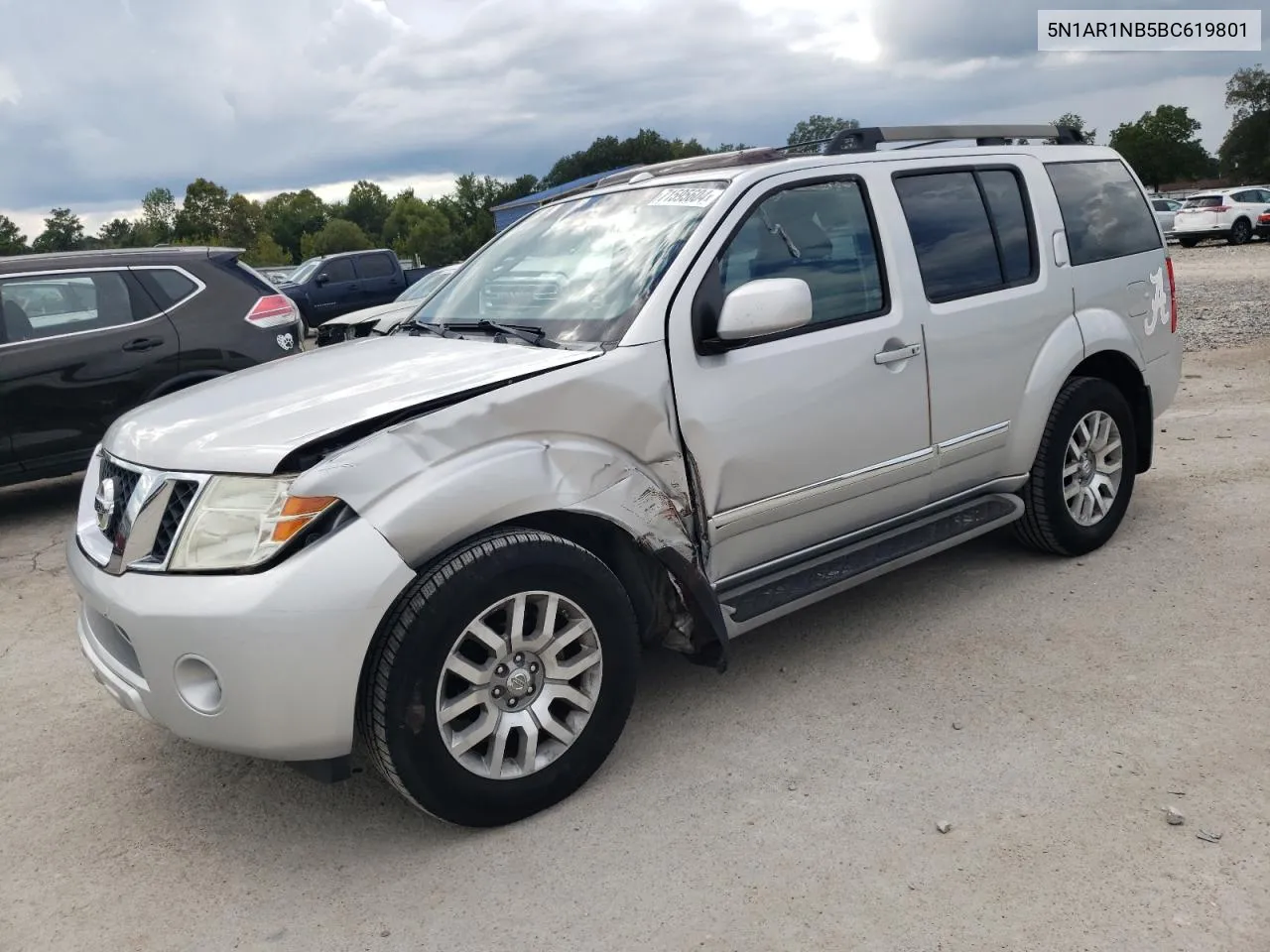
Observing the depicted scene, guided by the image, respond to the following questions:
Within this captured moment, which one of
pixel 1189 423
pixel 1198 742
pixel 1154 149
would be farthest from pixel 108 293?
pixel 1154 149

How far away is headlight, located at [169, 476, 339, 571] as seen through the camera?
9.02ft

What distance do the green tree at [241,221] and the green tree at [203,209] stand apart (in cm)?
31

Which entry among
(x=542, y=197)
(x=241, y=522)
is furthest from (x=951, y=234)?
(x=542, y=197)

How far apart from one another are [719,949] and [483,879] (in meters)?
0.69

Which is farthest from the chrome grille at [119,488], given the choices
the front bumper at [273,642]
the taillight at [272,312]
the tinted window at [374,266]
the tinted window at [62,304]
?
the tinted window at [374,266]

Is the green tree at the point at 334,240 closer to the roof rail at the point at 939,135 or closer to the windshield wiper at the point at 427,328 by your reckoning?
the roof rail at the point at 939,135

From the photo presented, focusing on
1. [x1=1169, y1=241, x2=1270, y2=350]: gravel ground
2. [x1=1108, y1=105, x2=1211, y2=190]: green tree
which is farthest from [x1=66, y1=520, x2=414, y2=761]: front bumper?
[x1=1108, y1=105, x2=1211, y2=190]: green tree

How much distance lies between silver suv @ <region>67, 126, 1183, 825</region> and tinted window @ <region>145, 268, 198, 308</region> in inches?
159

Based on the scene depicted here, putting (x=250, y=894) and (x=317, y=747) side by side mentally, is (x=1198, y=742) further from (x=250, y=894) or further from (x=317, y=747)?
(x=250, y=894)

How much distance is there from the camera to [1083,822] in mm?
2893

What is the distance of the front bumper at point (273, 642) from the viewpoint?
2699 mm

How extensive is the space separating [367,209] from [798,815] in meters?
135

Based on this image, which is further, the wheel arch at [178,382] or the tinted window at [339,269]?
the tinted window at [339,269]

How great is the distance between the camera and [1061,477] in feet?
15.5
